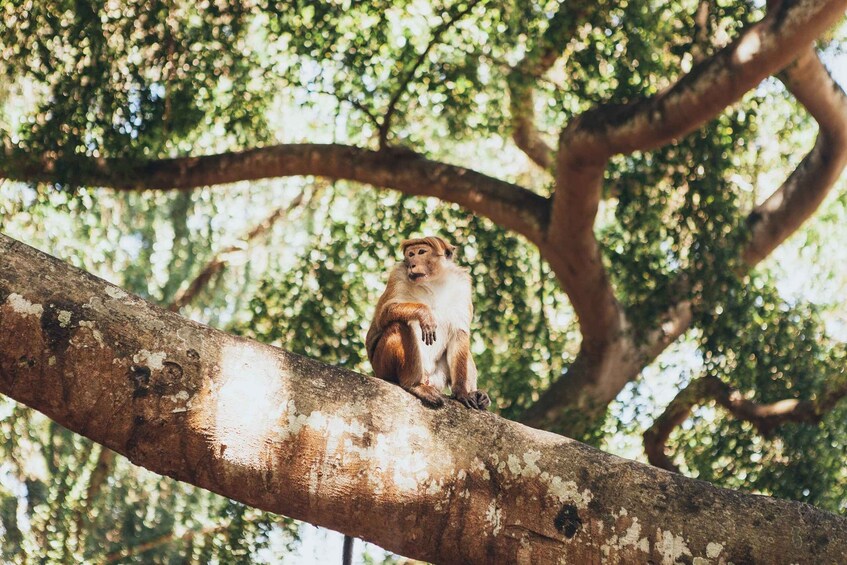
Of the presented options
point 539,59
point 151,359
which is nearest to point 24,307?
point 151,359

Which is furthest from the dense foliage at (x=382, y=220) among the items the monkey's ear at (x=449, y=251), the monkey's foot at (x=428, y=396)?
the monkey's foot at (x=428, y=396)

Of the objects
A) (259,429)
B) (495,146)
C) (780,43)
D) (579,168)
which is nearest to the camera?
(259,429)

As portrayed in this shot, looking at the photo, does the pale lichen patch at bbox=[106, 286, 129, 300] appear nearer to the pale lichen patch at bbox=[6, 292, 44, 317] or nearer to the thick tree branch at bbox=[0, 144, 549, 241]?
the pale lichen patch at bbox=[6, 292, 44, 317]

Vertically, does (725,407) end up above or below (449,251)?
below

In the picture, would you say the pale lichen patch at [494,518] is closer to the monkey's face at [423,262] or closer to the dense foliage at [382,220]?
the monkey's face at [423,262]

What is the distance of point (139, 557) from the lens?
855 cm

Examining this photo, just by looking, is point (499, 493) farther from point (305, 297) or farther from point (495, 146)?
point (495, 146)

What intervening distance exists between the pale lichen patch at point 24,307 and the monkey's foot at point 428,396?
1.39 meters

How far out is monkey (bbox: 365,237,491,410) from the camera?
18.3ft

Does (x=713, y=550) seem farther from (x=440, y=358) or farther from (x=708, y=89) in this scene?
(x=708, y=89)

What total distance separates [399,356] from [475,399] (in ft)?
1.59

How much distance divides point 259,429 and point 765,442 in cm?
572

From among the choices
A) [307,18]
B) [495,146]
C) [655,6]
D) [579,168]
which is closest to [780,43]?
[579,168]

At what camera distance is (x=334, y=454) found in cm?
343
